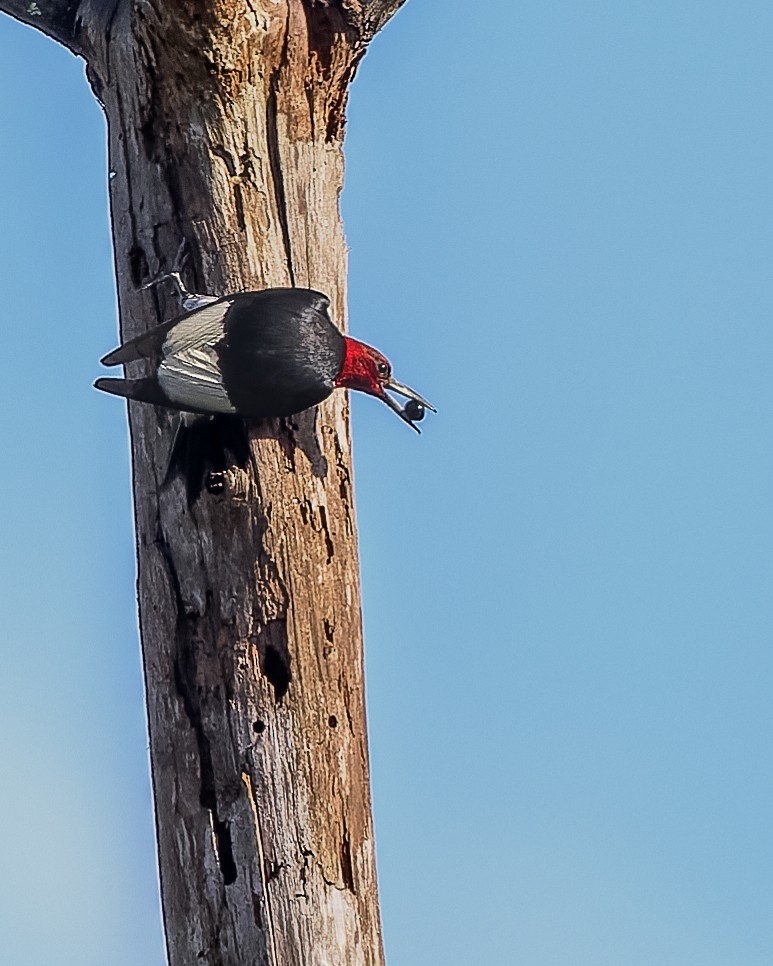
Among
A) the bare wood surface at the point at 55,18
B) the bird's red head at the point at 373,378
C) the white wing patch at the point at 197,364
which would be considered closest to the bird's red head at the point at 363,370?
the bird's red head at the point at 373,378

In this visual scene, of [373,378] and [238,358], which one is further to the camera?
[373,378]

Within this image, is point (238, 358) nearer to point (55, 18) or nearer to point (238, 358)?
point (238, 358)

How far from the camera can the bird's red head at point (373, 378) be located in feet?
13.7

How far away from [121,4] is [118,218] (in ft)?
1.97

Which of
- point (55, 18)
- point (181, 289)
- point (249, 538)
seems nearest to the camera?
point (249, 538)

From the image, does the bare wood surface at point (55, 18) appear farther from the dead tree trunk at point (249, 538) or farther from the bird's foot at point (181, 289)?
the bird's foot at point (181, 289)

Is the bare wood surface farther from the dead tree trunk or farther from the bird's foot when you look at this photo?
the bird's foot

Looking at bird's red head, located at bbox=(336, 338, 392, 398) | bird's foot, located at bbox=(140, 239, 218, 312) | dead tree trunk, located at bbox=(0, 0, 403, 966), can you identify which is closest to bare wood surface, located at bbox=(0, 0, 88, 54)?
dead tree trunk, located at bbox=(0, 0, 403, 966)

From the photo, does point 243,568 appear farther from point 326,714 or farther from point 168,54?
point 168,54

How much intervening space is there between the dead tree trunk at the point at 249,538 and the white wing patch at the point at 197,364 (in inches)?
5.9

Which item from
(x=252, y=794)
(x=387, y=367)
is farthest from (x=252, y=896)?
(x=387, y=367)

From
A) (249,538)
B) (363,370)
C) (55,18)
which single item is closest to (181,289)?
(363,370)

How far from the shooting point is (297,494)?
4027 mm

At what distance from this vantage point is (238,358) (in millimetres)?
3967
